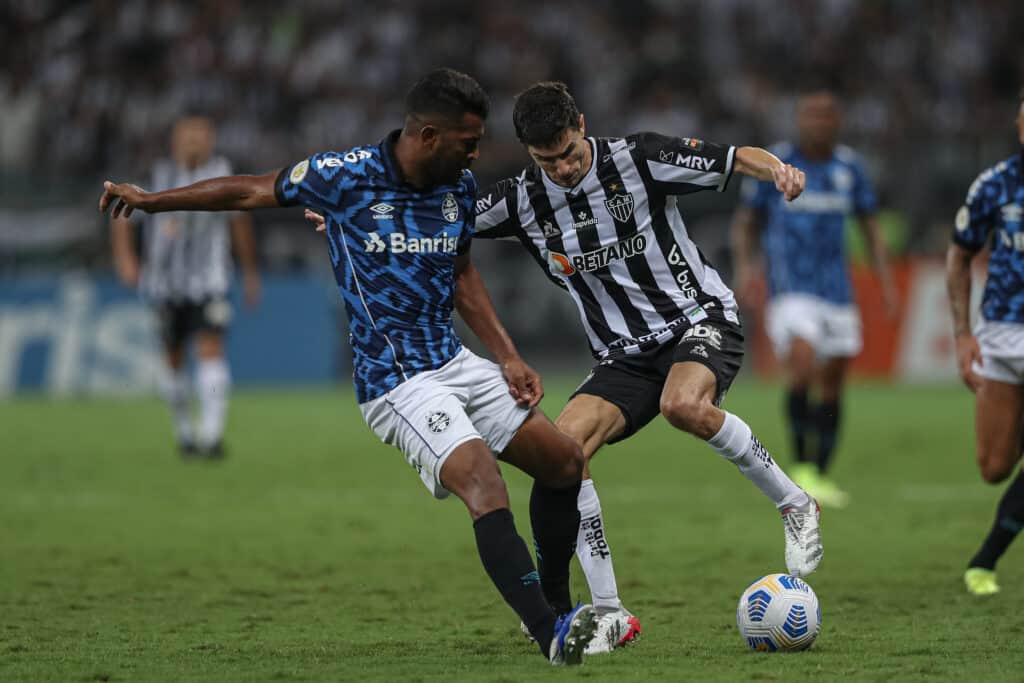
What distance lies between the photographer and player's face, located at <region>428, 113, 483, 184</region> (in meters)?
5.04

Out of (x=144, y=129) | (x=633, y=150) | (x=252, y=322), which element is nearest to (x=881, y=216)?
(x=252, y=322)

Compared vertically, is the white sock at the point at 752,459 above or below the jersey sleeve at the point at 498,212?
below

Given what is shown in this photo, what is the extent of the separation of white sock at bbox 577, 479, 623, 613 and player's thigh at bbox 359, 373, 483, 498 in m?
0.73

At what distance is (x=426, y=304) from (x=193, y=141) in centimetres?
755

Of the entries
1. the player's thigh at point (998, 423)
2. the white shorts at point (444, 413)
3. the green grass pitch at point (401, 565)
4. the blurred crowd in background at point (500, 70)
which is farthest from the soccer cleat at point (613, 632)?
the blurred crowd in background at point (500, 70)

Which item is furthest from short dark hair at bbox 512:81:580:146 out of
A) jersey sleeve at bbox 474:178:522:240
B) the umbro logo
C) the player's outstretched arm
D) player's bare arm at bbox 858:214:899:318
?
player's bare arm at bbox 858:214:899:318

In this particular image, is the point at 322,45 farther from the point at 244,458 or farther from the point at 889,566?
the point at 889,566

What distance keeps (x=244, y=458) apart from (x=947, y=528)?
602 cm

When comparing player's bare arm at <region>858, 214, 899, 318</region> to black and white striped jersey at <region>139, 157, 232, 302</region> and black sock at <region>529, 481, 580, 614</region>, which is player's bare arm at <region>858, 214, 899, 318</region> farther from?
black sock at <region>529, 481, 580, 614</region>

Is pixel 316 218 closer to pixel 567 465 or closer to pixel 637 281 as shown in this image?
pixel 567 465

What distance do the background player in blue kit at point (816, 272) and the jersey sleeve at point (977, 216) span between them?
345cm

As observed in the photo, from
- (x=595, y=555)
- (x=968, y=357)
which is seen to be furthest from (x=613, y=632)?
(x=968, y=357)

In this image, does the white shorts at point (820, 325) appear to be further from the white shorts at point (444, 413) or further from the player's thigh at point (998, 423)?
the white shorts at point (444, 413)

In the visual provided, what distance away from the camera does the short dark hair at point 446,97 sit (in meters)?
5.01
